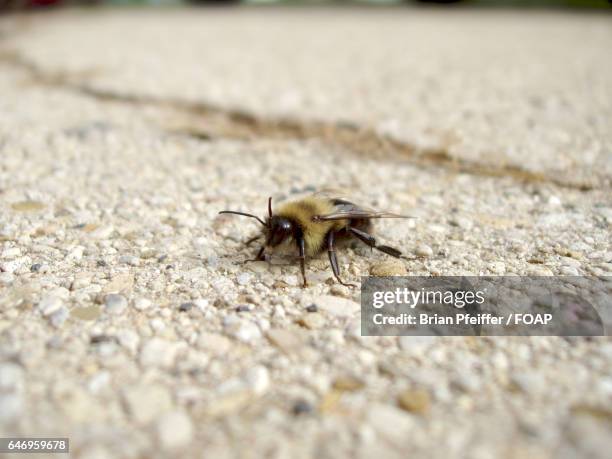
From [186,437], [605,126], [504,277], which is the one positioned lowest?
[186,437]

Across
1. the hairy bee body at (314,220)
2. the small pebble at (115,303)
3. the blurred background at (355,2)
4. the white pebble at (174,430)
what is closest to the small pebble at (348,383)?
the white pebble at (174,430)

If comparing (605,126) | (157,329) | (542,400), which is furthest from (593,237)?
(157,329)

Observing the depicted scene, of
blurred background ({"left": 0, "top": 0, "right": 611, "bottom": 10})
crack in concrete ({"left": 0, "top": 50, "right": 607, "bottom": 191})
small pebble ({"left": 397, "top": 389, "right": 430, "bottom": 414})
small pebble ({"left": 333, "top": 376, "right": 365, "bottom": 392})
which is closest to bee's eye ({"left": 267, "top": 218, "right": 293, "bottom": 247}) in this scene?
small pebble ({"left": 333, "top": 376, "right": 365, "bottom": 392})

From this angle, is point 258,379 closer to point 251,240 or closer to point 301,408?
point 301,408

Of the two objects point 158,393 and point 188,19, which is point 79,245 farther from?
point 188,19

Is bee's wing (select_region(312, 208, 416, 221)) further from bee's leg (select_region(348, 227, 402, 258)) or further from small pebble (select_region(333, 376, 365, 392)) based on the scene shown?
small pebble (select_region(333, 376, 365, 392))
